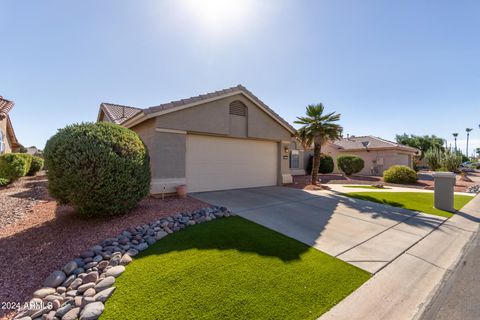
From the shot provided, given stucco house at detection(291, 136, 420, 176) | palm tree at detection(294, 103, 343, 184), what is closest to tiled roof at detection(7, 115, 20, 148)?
palm tree at detection(294, 103, 343, 184)

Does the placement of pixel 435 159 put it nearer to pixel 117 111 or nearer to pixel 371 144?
pixel 371 144

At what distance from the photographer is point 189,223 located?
5840 millimetres

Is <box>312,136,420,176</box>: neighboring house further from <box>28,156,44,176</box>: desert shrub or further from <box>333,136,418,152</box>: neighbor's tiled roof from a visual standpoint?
<box>28,156,44,176</box>: desert shrub

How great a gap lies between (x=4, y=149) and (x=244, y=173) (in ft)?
60.7

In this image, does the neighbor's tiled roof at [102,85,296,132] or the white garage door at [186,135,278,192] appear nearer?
the neighbor's tiled roof at [102,85,296,132]

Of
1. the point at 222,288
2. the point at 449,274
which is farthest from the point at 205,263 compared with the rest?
the point at 449,274

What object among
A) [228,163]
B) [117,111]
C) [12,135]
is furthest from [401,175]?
[12,135]

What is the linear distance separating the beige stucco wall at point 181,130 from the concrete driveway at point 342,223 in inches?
62.2

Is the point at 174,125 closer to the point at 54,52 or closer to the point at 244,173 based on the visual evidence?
the point at 244,173

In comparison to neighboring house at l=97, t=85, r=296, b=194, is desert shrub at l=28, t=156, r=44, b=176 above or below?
below

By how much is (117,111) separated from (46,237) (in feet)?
43.6

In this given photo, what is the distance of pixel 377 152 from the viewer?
25.3 m

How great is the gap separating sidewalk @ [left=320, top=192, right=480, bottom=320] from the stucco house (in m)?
16.6

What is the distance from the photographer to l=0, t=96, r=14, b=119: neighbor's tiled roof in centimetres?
1322
